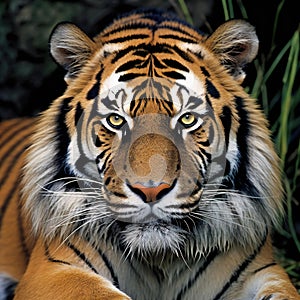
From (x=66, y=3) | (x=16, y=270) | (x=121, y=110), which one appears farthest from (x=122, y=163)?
(x=66, y=3)

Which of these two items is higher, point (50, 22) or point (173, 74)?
point (50, 22)

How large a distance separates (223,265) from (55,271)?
0.63m

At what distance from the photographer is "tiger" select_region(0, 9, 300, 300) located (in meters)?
2.88

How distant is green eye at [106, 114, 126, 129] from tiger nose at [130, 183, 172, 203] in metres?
0.31

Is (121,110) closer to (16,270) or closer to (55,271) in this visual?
(55,271)

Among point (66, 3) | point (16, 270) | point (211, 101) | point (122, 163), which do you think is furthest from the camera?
point (66, 3)

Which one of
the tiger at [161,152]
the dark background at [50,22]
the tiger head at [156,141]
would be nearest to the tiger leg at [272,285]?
the tiger at [161,152]

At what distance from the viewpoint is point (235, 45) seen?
3092 mm

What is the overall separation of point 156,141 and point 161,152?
5 centimetres

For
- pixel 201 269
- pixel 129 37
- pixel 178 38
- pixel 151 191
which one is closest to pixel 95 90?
pixel 129 37

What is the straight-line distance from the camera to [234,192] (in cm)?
305

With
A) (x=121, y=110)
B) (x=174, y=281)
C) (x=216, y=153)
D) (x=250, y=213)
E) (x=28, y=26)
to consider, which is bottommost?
(x=174, y=281)

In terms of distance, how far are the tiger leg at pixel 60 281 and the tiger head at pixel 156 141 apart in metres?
0.10

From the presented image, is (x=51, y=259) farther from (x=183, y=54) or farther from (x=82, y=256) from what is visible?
(x=183, y=54)
